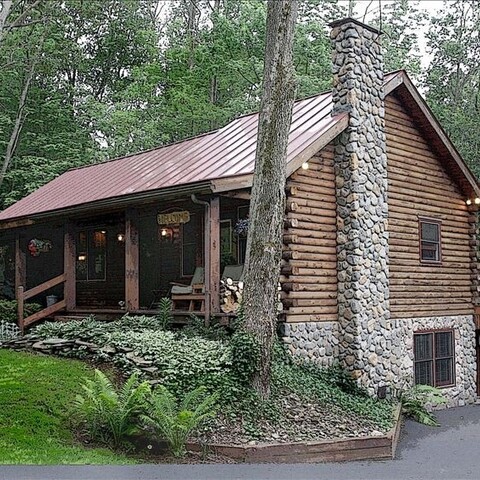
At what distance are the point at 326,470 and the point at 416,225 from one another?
8168 mm

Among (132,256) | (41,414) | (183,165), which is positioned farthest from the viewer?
(183,165)

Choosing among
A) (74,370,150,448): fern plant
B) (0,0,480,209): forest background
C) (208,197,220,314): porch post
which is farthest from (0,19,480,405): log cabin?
(0,0,480,209): forest background

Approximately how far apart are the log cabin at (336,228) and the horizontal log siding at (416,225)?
0.04 meters

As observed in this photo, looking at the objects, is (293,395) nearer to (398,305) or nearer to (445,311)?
(398,305)

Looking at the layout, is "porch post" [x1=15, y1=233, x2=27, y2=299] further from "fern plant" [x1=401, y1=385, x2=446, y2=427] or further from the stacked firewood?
"fern plant" [x1=401, y1=385, x2=446, y2=427]

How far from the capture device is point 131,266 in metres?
13.8

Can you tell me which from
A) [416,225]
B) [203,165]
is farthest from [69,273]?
[416,225]

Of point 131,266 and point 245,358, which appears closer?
point 245,358

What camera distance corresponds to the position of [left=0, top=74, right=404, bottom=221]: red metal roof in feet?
41.3

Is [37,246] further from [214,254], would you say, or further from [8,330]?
[214,254]

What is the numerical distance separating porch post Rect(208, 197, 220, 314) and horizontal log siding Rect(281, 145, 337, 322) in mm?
1166

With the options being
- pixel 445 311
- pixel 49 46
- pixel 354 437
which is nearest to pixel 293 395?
pixel 354 437

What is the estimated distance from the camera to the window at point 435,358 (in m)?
14.9

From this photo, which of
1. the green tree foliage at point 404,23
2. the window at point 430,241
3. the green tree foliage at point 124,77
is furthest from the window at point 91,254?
the green tree foliage at point 404,23
